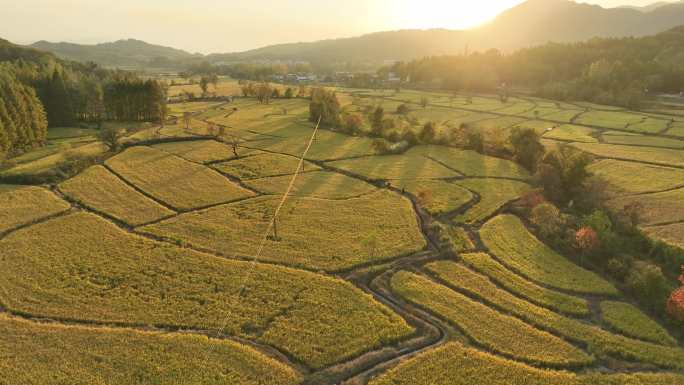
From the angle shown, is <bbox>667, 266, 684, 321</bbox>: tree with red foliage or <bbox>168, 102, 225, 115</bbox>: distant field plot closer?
<bbox>667, 266, 684, 321</bbox>: tree with red foliage

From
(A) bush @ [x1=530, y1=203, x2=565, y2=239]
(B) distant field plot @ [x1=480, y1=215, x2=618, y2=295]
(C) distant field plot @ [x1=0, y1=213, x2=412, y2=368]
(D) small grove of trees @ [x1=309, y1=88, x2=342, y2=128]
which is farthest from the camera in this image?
(D) small grove of trees @ [x1=309, y1=88, x2=342, y2=128]

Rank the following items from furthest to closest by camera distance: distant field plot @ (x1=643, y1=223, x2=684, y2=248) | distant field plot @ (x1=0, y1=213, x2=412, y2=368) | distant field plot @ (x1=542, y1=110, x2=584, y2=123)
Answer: distant field plot @ (x1=542, y1=110, x2=584, y2=123) < distant field plot @ (x1=643, y1=223, x2=684, y2=248) < distant field plot @ (x1=0, y1=213, x2=412, y2=368)

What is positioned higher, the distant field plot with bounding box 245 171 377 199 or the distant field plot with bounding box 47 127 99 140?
the distant field plot with bounding box 47 127 99 140

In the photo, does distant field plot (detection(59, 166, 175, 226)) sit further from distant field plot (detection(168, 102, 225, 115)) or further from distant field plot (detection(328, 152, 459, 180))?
distant field plot (detection(168, 102, 225, 115))

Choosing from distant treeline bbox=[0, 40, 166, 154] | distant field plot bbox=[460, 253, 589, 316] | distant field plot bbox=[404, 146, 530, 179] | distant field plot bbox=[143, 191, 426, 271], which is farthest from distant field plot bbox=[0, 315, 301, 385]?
distant treeline bbox=[0, 40, 166, 154]

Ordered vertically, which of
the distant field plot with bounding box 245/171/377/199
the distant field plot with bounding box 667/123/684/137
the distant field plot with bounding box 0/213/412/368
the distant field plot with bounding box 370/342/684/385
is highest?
the distant field plot with bounding box 667/123/684/137

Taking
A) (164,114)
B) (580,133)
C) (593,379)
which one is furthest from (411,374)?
(164,114)

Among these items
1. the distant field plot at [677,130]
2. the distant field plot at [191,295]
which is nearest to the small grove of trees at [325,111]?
the distant field plot at [191,295]
